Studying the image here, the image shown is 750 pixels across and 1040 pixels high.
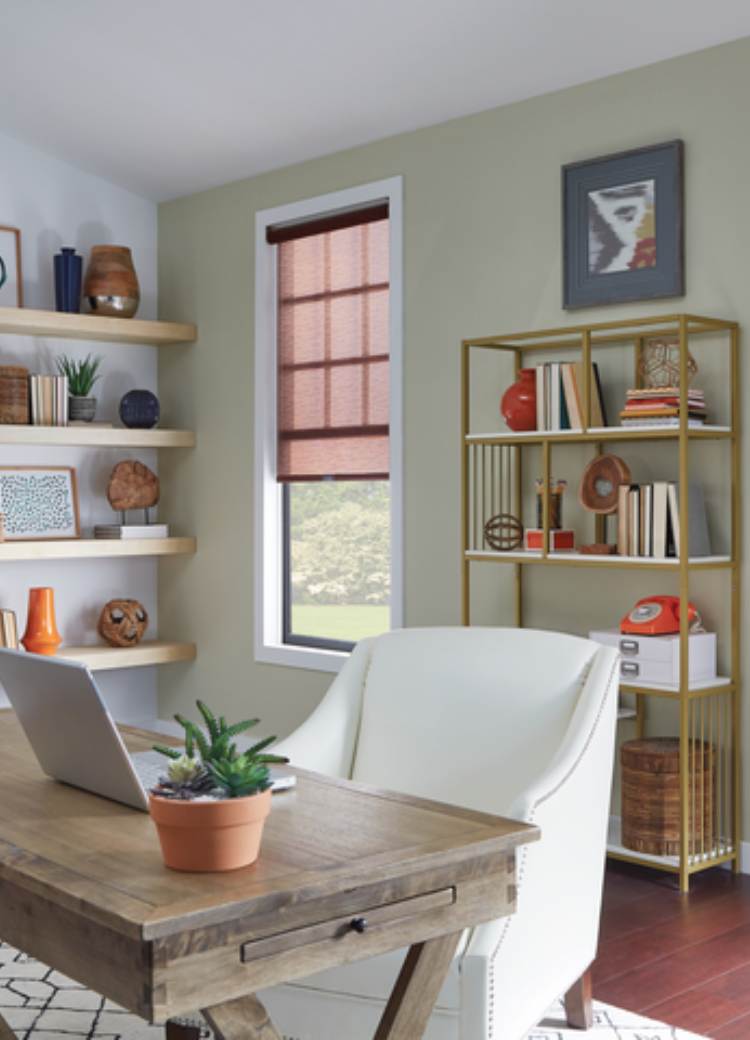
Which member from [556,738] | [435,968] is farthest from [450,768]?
[435,968]

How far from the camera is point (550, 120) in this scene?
181 inches

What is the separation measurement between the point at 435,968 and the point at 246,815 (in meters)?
0.44

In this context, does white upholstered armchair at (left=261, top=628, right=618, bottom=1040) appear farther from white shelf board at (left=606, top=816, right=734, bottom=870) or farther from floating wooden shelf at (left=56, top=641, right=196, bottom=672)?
floating wooden shelf at (left=56, top=641, right=196, bottom=672)

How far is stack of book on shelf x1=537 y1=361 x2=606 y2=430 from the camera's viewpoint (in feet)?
13.9

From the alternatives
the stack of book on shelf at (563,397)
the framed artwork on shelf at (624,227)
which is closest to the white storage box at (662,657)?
the stack of book on shelf at (563,397)

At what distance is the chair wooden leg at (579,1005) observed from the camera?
2.84 meters

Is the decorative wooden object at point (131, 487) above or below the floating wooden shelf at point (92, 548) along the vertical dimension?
above

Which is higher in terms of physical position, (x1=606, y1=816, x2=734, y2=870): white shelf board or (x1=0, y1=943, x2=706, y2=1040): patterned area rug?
(x1=606, y1=816, x2=734, y2=870): white shelf board

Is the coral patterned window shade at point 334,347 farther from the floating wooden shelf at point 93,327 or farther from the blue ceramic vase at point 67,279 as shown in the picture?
the blue ceramic vase at point 67,279

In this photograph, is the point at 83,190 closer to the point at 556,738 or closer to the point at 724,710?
the point at 724,710

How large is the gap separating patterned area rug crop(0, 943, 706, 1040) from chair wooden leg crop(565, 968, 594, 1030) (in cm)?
2

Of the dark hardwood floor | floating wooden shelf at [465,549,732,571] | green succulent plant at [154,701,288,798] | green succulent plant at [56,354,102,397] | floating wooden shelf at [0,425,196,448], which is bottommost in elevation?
the dark hardwood floor

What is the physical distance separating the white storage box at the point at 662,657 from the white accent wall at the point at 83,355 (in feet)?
9.33

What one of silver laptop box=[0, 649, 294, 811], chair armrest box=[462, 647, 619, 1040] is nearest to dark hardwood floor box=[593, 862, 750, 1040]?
chair armrest box=[462, 647, 619, 1040]
